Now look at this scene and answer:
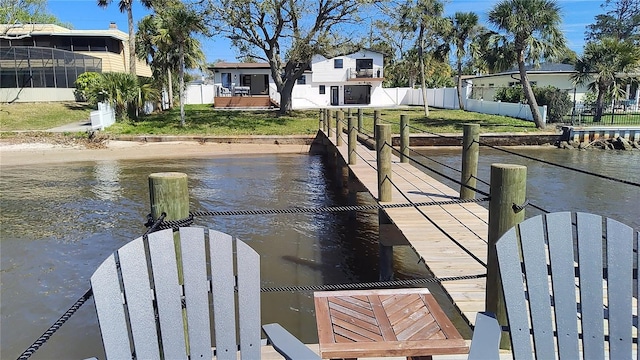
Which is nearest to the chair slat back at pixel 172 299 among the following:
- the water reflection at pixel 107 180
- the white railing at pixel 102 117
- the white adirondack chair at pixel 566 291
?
the white adirondack chair at pixel 566 291

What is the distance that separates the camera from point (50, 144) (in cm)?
1809

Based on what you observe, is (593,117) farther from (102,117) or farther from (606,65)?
(102,117)

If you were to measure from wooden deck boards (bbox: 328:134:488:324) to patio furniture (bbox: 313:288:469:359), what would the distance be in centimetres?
57

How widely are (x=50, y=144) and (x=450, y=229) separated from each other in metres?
17.8

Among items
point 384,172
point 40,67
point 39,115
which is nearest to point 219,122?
point 39,115

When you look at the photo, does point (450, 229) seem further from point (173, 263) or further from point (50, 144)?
point (50, 144)

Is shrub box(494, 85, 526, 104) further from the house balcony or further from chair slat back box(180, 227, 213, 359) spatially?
chair slat back box(180, 227, 213, 359)

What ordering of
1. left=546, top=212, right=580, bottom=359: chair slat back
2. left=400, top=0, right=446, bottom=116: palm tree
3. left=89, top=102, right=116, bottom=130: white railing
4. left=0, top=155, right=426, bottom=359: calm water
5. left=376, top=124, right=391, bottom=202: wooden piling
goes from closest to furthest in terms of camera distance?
1. left=546, top=212, right=580, bottom=359: chair slat back
2. left=0, top=155, right=426, bottom=359: calm water
3. left=376, top=124, right=391, bottom=202: wooden piling
4. left=89, top=102, right=116, bottom=130: white railing
5. left=400, top=0, right=446, bottom=116: palm tree

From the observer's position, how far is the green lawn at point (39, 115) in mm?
20766

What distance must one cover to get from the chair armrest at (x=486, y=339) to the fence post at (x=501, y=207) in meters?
0.76

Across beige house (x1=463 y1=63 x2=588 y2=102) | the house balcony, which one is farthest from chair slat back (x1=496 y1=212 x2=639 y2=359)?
the house balcony

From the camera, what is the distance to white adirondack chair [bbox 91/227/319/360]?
1838 millimetres

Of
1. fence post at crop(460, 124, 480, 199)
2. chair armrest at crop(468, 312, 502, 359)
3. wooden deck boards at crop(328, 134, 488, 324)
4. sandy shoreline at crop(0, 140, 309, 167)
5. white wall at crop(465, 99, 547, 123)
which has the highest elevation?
white wall at crop(465, 99, 547, 123)

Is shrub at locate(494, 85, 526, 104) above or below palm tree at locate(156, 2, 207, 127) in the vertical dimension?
below
